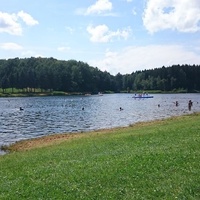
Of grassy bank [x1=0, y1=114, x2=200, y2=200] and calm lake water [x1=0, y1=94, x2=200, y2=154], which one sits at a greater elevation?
grassy bank [x1=0, y1=114, x2=200, y2=200]

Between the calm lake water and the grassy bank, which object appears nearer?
the grassy bank

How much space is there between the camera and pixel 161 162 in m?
17.2

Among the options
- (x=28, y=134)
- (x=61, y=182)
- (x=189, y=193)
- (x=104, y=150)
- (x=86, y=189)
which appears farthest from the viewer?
(x=28, y=134)

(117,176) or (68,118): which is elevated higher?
(117,176)

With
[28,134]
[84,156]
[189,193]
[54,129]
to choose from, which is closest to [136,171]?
[189,193]

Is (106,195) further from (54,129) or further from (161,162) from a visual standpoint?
(54,129)

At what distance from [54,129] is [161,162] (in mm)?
42263

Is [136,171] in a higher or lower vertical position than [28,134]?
higher

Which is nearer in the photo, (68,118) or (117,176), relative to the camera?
(117,176)

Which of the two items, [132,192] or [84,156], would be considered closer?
[132,192]

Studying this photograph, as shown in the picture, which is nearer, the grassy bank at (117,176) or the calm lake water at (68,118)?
the grassy bank at (117,176)

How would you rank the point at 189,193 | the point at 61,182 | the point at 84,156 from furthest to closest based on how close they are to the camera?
the point at 84,156 → the point at 61,182 → the point at 189,193

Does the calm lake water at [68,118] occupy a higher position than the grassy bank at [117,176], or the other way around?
the grassy bank at [117,176]

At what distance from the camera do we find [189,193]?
13055 mm
